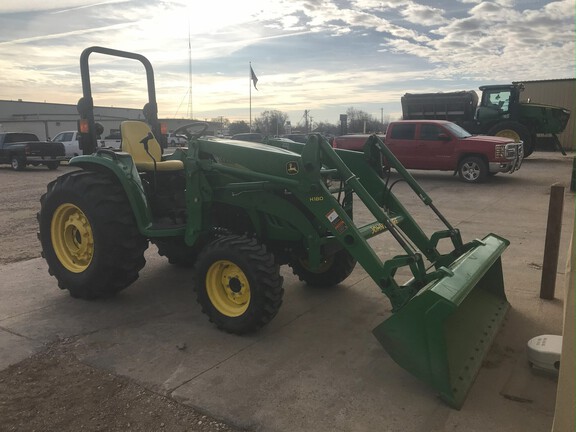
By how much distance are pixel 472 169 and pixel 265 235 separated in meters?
10.6

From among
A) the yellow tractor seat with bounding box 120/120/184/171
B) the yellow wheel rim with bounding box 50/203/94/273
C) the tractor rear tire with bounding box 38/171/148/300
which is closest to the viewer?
the tractor rear tire with bounding box 38/171/148/300

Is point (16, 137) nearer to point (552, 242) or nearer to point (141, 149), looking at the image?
point (141, 149)

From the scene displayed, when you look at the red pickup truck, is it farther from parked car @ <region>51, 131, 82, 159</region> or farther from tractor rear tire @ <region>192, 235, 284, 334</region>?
parked car @ <region>51, 131, 82, 159</region>

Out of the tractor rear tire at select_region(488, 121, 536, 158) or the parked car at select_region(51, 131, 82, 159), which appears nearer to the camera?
the tractor rear tire at select_region(488, 121, 536, 158)

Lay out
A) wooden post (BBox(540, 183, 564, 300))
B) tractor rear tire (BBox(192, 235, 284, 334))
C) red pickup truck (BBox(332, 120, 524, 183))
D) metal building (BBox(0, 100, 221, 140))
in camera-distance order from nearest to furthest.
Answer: tractor rear tire (BBox(192, 235, 284, 334)) → wooden post (BBox(540, 183, 564, 300)) → red pickup truck (BBox(332, 120, 524, 183)) → metal building (BBox(0, 100, 221, 140))

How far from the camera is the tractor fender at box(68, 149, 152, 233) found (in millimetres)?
4328

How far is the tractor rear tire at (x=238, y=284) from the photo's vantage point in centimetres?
364

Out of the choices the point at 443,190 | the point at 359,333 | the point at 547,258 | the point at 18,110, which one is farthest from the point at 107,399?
the point at 18,110

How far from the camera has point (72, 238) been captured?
488 cm

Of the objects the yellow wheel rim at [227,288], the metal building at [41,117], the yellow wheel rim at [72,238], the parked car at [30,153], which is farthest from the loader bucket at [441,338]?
the metal building at [41,117]

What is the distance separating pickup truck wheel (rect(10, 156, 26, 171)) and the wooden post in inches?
789

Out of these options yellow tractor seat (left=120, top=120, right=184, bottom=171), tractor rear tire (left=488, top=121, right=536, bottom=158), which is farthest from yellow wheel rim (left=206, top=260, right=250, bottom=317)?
tractor rear tire (left=488, top=121, right=536, bottom=158)

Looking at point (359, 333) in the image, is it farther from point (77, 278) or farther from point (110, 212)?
point (77, 278)

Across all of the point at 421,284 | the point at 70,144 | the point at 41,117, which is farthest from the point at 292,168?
the point at 41,117
